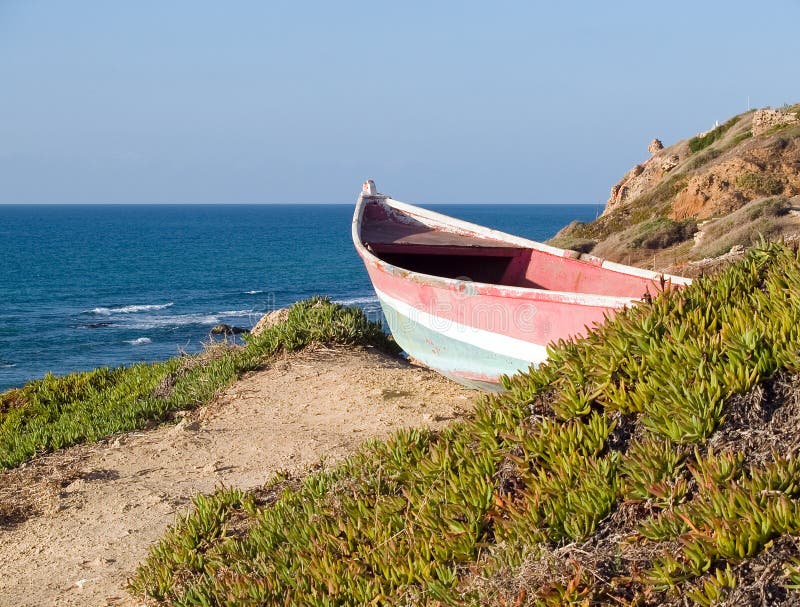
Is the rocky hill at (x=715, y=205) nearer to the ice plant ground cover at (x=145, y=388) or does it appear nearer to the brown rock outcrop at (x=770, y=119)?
the brown rock outcrop at (x=770, y=119)

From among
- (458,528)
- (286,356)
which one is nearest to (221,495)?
(458,528)

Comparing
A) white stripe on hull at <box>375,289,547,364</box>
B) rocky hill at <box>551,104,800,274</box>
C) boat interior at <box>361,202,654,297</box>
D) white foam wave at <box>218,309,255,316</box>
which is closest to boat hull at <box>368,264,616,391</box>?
white stripe on hull at <box>375,289,547,364</box>

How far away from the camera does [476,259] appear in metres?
11.5

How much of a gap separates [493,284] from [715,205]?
17.6 metres

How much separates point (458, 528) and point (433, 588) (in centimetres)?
46

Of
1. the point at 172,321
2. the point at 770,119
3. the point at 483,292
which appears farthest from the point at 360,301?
the point at 483,292

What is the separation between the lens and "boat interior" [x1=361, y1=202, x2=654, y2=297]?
9.30 m

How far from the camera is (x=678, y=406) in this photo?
4086 millimetres

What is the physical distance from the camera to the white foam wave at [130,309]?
4816 centimetres

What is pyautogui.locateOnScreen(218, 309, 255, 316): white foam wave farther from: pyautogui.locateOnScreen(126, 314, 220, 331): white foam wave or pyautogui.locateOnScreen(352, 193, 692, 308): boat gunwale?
pyautogui.locateOnScreen(352, 193, 692, 308): boat gunwale

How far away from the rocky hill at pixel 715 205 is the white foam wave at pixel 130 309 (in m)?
27.9

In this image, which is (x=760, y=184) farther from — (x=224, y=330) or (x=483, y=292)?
(x=224, y=330)

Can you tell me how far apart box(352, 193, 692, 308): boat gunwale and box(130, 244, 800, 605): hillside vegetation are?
74 centimetres

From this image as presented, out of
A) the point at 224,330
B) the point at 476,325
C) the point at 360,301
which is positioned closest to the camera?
the point at 476,325
